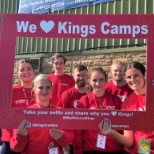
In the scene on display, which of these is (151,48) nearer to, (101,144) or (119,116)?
(119,116)

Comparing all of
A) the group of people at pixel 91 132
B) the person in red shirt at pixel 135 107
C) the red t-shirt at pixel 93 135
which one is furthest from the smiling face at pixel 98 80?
the person in red shirt at pixel 135 107

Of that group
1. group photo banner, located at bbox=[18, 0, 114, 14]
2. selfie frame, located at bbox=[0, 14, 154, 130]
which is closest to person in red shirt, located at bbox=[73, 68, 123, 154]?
selfie frame, located at bbox=[0, 14, 154, 130]

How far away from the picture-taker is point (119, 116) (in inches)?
114

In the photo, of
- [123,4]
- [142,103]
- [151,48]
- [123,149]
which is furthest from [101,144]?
[123,4]

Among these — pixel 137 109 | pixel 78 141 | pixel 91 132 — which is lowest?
pixel 78 141

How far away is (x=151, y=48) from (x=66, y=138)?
1253 mm

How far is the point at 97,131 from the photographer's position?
3.10m

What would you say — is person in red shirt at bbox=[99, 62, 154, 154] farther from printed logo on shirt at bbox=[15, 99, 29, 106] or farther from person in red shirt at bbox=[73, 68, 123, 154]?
printed logo on shirt at bbox=[15, 99, 29, 106]

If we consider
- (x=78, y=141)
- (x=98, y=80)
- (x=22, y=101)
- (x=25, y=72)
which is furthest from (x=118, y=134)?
(x=25, y=72)

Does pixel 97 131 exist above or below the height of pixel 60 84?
below

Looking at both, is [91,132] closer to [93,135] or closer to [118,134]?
[93,135]

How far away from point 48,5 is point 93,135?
5420 millimetres

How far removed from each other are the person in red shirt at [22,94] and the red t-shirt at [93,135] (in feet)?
2.29

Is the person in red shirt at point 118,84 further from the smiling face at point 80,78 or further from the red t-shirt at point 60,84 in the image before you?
the red t-shirt at point 60,84
